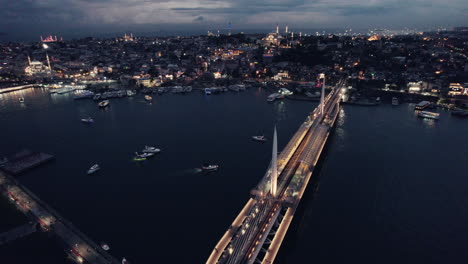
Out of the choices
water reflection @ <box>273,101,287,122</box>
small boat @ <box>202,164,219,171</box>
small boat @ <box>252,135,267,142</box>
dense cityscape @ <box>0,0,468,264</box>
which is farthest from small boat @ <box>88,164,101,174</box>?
water reflection @ <box>273,101,287,122</box>

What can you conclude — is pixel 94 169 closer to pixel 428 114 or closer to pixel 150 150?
pixel 150 150

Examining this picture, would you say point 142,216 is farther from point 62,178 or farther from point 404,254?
point 404,254

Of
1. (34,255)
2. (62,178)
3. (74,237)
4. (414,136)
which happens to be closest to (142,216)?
(74,237)

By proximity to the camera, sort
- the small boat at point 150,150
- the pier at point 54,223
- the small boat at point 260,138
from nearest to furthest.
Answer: the pier at point 54,223 → the small boat at point 150,150 → the small boat at point 260,138

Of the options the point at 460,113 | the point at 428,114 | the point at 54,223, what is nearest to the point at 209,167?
the point at 54,223

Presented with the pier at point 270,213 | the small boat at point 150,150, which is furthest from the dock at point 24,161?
the pier at point 270,213

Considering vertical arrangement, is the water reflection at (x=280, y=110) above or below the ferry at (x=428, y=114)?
below

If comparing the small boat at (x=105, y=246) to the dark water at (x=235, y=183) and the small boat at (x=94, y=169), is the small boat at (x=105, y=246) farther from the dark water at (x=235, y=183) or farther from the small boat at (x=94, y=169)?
the small boat at (x=94, y=169)
